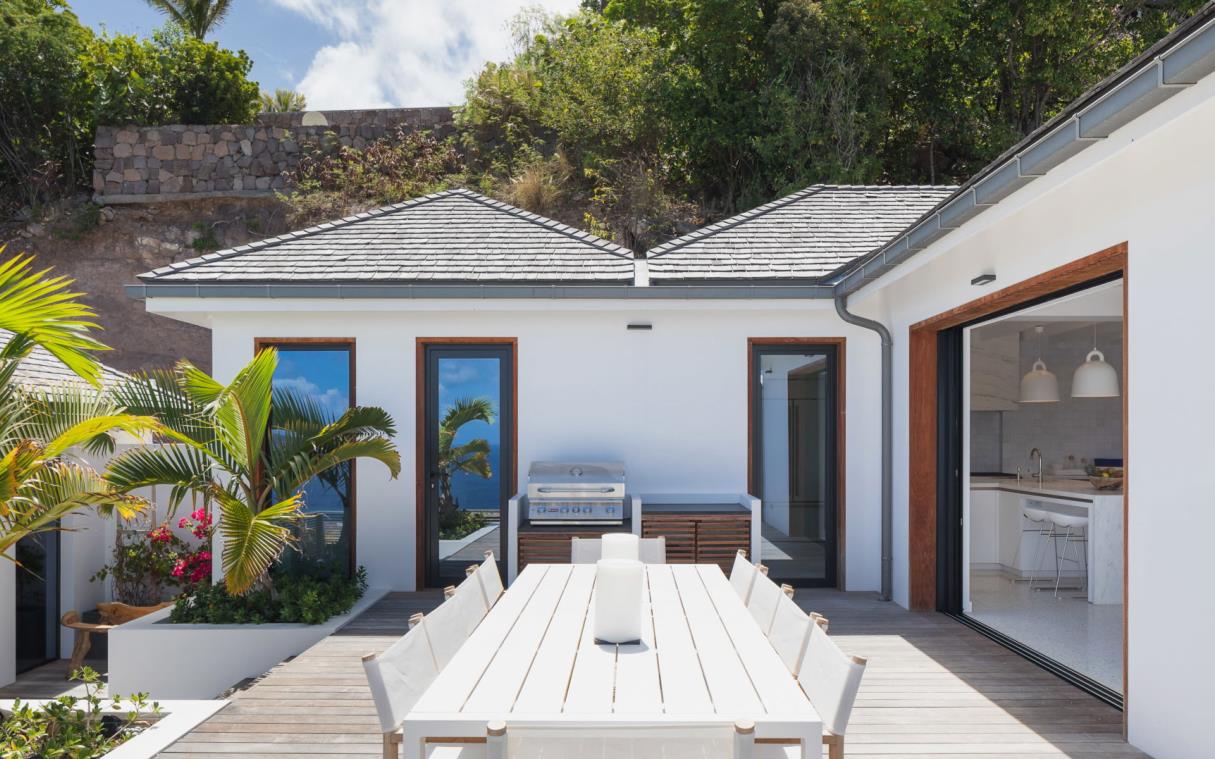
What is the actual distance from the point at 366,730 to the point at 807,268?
5620 millimetres

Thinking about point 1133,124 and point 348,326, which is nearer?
point 1133,124

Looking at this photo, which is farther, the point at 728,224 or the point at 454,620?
the point at 728,224

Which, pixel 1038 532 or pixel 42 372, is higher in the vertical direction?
pixel 42 372

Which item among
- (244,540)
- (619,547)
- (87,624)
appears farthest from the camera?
(87,624)

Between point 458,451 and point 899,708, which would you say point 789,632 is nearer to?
point 899,708

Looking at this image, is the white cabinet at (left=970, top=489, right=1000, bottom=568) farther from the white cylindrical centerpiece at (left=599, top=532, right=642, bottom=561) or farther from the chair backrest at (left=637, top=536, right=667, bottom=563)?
the white cylindrical centerpiece at (left=599, top=532, right=642, bottom=561)

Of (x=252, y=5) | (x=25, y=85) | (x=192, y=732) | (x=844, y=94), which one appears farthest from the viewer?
(x=252, y=5)

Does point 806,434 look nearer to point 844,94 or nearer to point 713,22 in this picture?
point 844,94

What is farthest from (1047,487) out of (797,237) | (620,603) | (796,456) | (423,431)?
(620,603)

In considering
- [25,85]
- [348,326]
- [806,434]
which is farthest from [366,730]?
[25,85]

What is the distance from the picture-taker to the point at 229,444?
6160 mm

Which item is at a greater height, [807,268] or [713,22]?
[713,22]

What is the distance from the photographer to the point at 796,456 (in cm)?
788

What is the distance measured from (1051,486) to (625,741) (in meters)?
7.13
